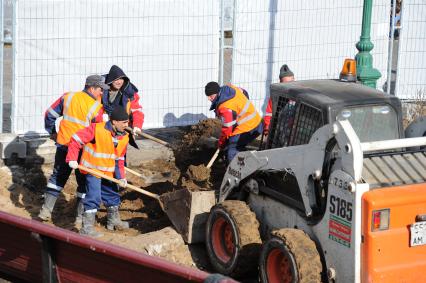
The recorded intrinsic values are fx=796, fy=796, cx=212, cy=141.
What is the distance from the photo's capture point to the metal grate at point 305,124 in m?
7.04

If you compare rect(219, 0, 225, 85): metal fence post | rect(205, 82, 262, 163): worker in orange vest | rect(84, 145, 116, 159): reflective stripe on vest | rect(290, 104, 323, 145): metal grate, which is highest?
rect(219, 0, 225, 85): metal fence post

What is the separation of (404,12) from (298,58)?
2.40 meters

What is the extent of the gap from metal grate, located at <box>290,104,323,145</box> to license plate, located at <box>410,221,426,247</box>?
1220 mm

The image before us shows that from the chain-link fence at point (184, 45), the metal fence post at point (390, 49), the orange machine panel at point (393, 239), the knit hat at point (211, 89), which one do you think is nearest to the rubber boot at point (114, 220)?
the knit hat at point (211, 89)

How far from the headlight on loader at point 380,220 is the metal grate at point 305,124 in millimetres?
1095

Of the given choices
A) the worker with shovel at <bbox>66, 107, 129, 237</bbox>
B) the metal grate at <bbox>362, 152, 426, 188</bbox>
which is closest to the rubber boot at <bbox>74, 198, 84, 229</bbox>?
the worker with shovel at <bbox>66, 107, 129, 237</bbox>

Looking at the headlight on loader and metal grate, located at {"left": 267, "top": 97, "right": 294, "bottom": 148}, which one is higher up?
metal grate, located at {"left": 267, "top": 97, "right": 294, "bottom": 148}

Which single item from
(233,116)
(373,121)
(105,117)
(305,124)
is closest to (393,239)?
(373,121)

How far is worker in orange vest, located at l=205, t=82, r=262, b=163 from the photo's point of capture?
985 centimetres

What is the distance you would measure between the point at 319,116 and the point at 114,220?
3.29 meters

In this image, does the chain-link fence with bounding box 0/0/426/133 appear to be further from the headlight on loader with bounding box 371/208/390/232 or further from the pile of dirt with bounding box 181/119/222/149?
the headlight on loader with bounding box 371/208/390/232

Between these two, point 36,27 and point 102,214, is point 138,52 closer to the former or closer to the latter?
point 36,27

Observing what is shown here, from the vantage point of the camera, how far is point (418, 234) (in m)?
6.38

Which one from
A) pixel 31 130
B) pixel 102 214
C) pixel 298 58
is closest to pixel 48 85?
pixel 31 130
